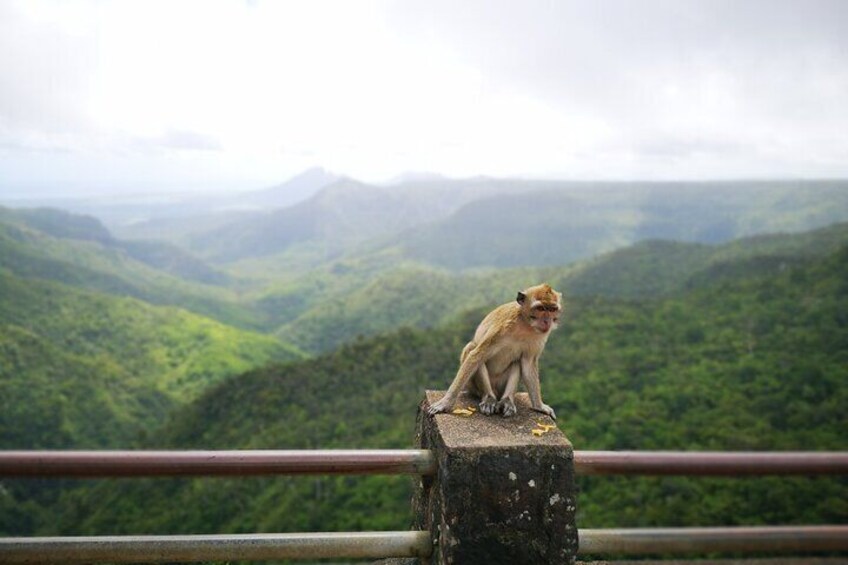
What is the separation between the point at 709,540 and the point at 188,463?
2.36 meters

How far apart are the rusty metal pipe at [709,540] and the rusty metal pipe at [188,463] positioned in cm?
93

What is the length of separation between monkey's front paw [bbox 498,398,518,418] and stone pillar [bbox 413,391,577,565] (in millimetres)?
515

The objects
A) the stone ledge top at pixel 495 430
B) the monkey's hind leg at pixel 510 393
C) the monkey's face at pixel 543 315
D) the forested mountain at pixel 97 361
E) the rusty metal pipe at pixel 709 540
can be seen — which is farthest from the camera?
the forested mountain at pixel 97 361

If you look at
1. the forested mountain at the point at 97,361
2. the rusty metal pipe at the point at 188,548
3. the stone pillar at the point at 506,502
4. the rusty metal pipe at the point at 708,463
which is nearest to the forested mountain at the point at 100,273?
the forested mountain at the point at 97,361

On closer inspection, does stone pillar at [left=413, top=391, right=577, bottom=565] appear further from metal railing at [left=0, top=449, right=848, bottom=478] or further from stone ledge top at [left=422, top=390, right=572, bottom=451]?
metal railing at [left=0, top=449, right=848, bottom=478]

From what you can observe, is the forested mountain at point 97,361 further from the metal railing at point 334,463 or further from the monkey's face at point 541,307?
the monkey's face at point 541,307

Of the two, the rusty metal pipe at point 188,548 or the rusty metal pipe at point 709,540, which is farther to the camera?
the rusty metal pipe at point 709,540

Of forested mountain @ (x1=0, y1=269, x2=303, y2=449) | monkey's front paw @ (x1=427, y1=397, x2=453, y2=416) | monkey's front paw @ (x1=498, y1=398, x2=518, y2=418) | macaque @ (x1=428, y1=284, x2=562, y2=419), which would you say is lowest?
forested mountain @ (x1=0, y1=269, x2=303, y2=449)

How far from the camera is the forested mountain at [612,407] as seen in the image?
28.1 meters

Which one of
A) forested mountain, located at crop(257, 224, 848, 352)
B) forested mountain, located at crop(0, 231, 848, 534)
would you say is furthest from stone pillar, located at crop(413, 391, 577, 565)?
forested mountain, located at crop(257, 224, 848, 352)

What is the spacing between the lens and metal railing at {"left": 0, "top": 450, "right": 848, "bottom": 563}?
239 cm

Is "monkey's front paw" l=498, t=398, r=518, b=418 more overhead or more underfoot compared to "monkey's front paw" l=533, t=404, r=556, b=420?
more overhead

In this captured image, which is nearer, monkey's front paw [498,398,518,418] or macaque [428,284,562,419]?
monkey's front paw [498,398,518,418]

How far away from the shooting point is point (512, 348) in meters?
3.57
